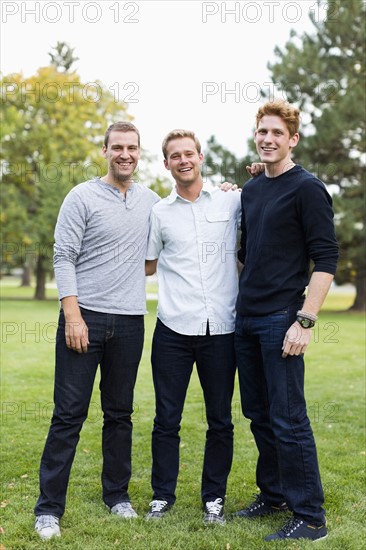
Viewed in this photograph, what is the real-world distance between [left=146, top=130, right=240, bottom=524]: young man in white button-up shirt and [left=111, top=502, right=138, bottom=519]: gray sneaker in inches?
4.8

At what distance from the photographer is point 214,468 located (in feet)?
13.1

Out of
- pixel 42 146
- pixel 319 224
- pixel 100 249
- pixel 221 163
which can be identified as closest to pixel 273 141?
pixel 319 224

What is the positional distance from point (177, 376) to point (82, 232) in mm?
1069

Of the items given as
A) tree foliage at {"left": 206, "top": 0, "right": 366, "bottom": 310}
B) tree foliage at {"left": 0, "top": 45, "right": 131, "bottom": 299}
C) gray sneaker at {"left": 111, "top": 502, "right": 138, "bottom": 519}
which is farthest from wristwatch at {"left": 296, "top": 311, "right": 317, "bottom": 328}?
tree foliage at {"left": 0, "top": 45, "right": 131, "bottom": 299}

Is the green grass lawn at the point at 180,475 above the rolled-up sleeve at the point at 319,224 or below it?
below

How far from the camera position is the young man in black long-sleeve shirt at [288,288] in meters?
3.46

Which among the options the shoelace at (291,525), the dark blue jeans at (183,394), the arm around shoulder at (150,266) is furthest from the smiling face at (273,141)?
the shoelace at (291,525)

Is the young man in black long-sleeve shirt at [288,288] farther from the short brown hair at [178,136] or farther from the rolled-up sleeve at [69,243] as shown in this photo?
the rolled-up sleeve at [69,243]

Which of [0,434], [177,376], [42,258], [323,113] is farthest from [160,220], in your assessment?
[42,258]

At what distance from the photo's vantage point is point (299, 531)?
11.5ft

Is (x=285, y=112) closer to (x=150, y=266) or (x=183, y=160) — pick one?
(x=183, y=160)

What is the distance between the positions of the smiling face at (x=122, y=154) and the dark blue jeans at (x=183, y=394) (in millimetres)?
968

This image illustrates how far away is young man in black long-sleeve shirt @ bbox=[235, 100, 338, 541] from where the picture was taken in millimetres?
3457

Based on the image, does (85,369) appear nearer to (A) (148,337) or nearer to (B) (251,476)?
(B) (251,476)
